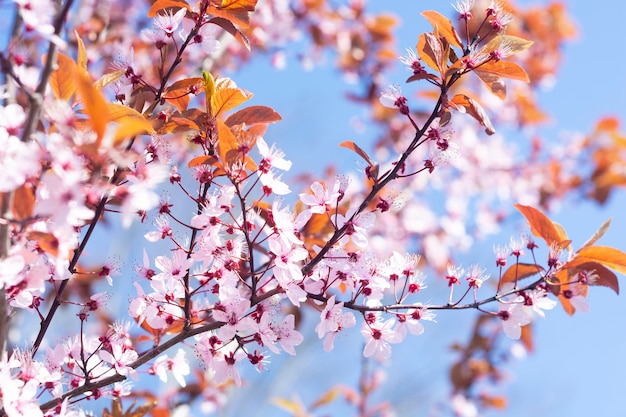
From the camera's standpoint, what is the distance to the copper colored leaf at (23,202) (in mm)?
866

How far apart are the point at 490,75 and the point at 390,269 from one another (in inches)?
17.3

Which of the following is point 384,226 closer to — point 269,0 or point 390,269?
point 269,0

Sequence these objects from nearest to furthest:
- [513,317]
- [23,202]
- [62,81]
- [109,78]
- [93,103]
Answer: [93,103] → [23,202] → [62,81] → [109,78] → [513,317]

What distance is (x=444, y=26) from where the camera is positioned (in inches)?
47.8

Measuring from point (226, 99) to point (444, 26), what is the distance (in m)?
0.46

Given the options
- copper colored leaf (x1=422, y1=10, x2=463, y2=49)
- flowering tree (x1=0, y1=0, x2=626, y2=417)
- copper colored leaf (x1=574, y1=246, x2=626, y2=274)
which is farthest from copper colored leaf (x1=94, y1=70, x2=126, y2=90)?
copper colored leaf (x1=574, y1=246, x2=626, y2=274)

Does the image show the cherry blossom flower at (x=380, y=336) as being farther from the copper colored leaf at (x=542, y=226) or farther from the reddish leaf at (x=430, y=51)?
the reddish leaf at (x=430, y=51)

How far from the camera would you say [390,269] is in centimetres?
124

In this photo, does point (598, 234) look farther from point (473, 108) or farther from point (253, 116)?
point (253, 116)

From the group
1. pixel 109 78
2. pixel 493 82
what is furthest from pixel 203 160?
pixel 493 82

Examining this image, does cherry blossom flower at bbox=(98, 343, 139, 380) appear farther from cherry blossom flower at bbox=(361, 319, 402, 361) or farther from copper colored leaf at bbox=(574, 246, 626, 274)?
copper colored leaf at bbox=(574, 246, 626, 274)

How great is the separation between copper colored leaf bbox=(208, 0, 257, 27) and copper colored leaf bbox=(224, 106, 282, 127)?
18cm

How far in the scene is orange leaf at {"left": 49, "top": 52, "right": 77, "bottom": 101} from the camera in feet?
3.38

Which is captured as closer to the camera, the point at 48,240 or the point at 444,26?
the point at 48,240
